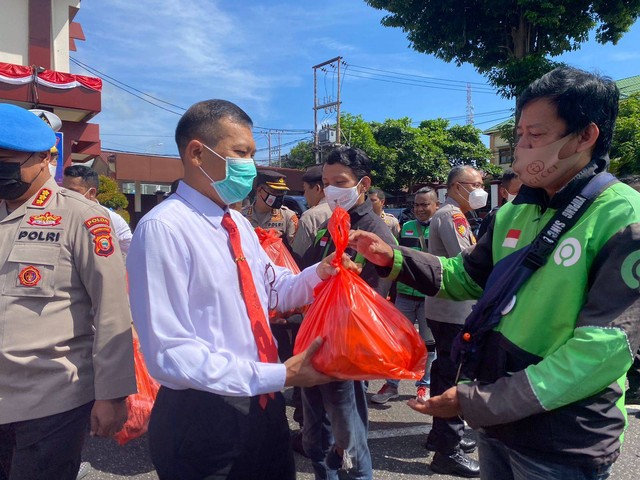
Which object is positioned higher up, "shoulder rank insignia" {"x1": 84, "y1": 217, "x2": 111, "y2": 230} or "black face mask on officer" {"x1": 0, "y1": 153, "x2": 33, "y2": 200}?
"black face mask on officer" {"x1": 0, "y1": 153, "x2": 33, "y2": 200}

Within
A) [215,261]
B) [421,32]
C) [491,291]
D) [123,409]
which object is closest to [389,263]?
[491,291]

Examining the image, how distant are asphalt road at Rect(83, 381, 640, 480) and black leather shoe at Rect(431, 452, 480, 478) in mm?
66

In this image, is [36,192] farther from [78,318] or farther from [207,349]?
[207,349]

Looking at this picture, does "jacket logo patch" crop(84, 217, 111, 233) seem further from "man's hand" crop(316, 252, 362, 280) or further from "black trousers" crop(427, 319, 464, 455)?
"black trousers" crop(427, 319, 464, 455)

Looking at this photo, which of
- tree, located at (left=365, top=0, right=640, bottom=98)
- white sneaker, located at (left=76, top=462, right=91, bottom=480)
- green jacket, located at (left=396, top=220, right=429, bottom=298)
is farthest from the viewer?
tree, located at (left=365, top=0, right=640, bottom=98)

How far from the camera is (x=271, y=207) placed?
15.2 feet

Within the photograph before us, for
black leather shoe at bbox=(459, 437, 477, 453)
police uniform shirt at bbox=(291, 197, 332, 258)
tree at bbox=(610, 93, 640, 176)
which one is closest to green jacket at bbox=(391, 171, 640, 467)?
black leather shoe at bbox=(459, 437, 477, 453)

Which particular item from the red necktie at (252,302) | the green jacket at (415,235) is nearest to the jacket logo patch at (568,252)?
the red necktie at (252,302)

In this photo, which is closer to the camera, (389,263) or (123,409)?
(123,409)

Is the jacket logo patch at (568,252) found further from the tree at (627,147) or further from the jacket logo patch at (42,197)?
the tree at (627,147)

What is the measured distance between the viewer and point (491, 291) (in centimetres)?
153

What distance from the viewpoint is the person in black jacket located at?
2.37 meters

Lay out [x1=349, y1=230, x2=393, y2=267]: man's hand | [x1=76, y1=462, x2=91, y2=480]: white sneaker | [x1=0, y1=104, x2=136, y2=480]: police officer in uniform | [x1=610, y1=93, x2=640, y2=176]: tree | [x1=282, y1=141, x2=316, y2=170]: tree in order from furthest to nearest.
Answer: [x1=282, y1=141, x2=316, y2=170]: tree < [x1=610, y1=93, x2=640, y2=176]: tree < [x1=76, y1=462, x2=91, y2=480]: white sneaker < [x1=349, y1=230, x2=393, y2=267]: man's hand < [x1=0, y1=104, x2=136, y2=480]: police officer in uniform

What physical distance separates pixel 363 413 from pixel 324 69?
29375 mm
